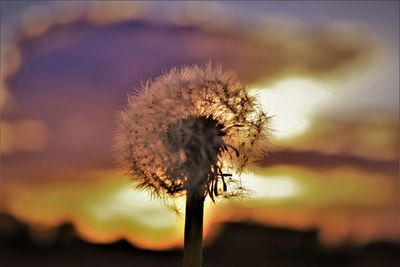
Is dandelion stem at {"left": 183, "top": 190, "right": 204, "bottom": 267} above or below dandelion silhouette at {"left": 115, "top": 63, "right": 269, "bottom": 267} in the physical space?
below

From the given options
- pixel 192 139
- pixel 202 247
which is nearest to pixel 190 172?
pixel 192 139

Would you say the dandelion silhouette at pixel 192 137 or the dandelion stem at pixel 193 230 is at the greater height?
the dandelion silhouette at pixel 192 137

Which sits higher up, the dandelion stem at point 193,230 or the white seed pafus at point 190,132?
the white seed pafus at point 190,132
